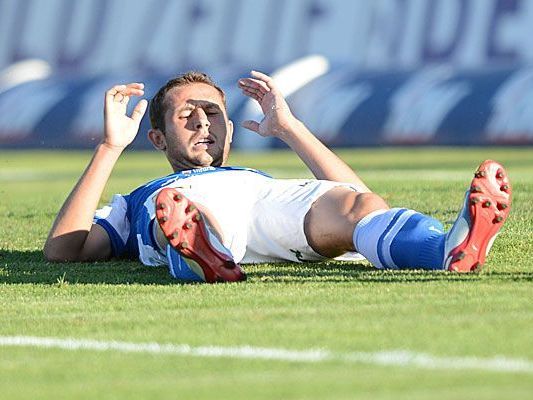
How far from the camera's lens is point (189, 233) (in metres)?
4.98

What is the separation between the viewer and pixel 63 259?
19.7 ft

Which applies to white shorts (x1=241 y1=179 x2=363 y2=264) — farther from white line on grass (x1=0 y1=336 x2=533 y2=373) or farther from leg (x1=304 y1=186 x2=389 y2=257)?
white line on grass (x1=0 y1=336 x2=533 y2=373)

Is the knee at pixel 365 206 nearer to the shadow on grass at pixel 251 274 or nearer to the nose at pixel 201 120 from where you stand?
the shadow on grass at pixel 251 274

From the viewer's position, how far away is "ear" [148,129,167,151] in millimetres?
6137

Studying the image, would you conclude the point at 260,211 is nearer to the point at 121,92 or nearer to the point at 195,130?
the point at 195,130


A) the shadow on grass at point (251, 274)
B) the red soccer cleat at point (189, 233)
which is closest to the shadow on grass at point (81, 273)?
the shadow on grass at point (251, 274)

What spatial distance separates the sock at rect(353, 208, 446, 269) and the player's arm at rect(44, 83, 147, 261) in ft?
3.55

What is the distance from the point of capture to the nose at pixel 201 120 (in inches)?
237

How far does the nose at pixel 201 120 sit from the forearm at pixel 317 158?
376mm

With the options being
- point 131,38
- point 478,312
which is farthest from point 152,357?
point 131,38

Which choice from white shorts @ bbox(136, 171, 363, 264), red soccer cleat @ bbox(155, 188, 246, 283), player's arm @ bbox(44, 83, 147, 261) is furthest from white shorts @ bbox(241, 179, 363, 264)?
player's arm @ bbox(44, 83, 147, 261)

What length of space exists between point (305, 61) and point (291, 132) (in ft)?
67.1

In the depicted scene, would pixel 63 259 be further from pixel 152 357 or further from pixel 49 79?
pixel 49 79

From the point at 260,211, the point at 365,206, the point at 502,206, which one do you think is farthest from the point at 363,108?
the point at 502,206
